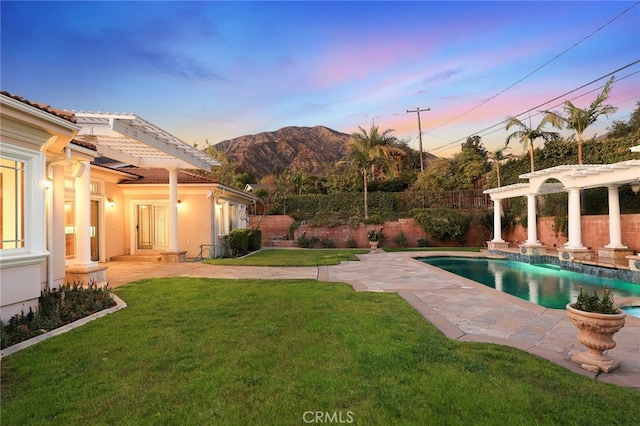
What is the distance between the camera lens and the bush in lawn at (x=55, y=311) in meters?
4.62

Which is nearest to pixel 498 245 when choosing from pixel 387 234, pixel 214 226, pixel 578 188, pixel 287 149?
pixel 578 188

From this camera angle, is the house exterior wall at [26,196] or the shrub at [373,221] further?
the shrub at [373,221]

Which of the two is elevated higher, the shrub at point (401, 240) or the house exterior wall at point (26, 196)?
the house exterior wall at point (26, 196)

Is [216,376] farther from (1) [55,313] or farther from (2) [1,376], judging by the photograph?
(1) [55,313]

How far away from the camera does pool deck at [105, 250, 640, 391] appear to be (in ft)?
13.9

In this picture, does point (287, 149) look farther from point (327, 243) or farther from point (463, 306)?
point (463, 306)

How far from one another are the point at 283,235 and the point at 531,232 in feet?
48.4

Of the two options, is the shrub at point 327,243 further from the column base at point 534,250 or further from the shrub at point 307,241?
the column base at point 534,250

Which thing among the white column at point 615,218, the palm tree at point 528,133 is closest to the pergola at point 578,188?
the white column at point 615,218

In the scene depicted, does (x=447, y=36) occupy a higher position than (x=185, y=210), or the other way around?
(x=447, y=36)

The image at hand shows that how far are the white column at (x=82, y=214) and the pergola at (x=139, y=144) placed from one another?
867 millimetres

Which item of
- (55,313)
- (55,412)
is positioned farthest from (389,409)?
(55,313)

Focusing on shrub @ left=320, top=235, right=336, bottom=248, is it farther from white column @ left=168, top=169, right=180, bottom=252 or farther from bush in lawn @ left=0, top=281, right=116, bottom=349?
bush in lawn @ left=0, top=281, right=116, bottom=349

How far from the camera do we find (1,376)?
339 centimetres
